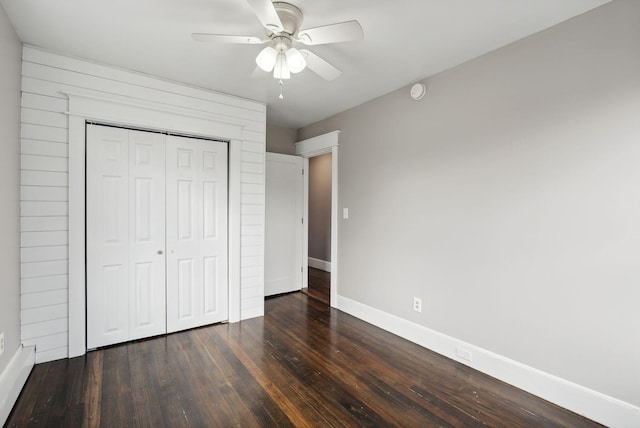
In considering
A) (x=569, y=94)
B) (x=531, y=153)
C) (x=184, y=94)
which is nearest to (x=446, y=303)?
(x=531, y=153)

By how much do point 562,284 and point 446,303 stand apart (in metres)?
0.89

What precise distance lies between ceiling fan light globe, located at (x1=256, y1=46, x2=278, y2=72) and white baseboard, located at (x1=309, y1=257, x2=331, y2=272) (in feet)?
14.7

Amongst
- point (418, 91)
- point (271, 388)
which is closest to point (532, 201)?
point (418, 91)

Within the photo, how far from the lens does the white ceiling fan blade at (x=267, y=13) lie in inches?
57.2

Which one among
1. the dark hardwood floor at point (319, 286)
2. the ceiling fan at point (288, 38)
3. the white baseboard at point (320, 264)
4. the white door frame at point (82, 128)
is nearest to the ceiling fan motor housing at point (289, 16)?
the ceiling fan at point (288, 38)

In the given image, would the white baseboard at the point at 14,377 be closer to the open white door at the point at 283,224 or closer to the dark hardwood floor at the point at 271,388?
the dark hardwood floor at the point at 271,388

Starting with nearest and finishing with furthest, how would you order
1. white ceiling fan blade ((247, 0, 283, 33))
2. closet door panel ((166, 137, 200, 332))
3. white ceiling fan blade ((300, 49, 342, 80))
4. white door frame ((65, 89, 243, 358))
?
white ceiling fan blade ((247, 0, 283, 33)) < white ceiling fan blade ((300, 49, 342, 80)) < white door frame ((65, 89, 243, 358)) < closet door panel ((166, 137, 200, 332))

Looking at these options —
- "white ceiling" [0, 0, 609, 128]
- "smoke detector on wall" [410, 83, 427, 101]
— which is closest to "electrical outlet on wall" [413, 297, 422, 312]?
"smoke detector on wall" [410, 83, 427, 101]

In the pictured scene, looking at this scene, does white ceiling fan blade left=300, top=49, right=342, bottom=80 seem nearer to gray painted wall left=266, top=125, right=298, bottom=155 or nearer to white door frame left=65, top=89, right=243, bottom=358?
white door frame left=65, top=89, right=243, bottom=358

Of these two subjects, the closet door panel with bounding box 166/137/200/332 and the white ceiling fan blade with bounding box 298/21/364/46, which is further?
the closet door panel with bounding box 166/137/200/332

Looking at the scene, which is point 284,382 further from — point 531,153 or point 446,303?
point 531,153

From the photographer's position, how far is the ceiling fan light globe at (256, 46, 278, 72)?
1876 millimetres

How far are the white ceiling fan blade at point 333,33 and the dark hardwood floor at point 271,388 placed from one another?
7.50 ft

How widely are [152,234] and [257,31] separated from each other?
2.08 metres
